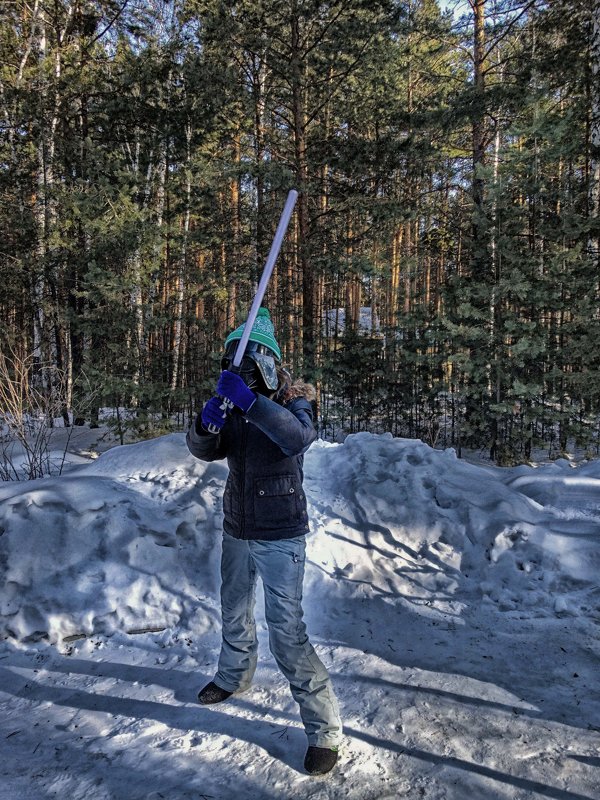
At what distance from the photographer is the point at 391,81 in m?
12.6

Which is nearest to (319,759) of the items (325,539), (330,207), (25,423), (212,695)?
(212,695)

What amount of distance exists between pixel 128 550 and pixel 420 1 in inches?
747

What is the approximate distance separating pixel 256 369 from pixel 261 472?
0.51m

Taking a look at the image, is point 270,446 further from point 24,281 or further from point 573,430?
point 24,281

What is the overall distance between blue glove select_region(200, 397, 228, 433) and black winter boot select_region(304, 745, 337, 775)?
4.93 ft

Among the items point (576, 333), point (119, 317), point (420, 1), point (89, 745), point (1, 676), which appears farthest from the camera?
point (420, 1)

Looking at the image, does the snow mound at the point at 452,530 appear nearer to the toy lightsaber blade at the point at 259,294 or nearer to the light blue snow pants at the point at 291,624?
the light blue snow pants at the point at 291,624

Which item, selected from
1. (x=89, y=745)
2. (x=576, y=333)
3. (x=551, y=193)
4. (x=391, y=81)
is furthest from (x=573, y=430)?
(x=391, y=81)

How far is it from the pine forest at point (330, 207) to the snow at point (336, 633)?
3.68m

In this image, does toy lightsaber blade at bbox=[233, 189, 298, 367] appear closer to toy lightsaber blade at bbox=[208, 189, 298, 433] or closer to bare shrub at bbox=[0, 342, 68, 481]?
toy lightsaber blade at bbox=[208, 189, 298, 433]

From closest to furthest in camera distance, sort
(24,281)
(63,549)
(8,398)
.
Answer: (63,549) < (8,398) < (24,281)

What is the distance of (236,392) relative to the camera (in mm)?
2244

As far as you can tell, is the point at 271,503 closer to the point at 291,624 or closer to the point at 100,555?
the point at 291,624

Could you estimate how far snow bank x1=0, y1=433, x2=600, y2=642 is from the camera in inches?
147
